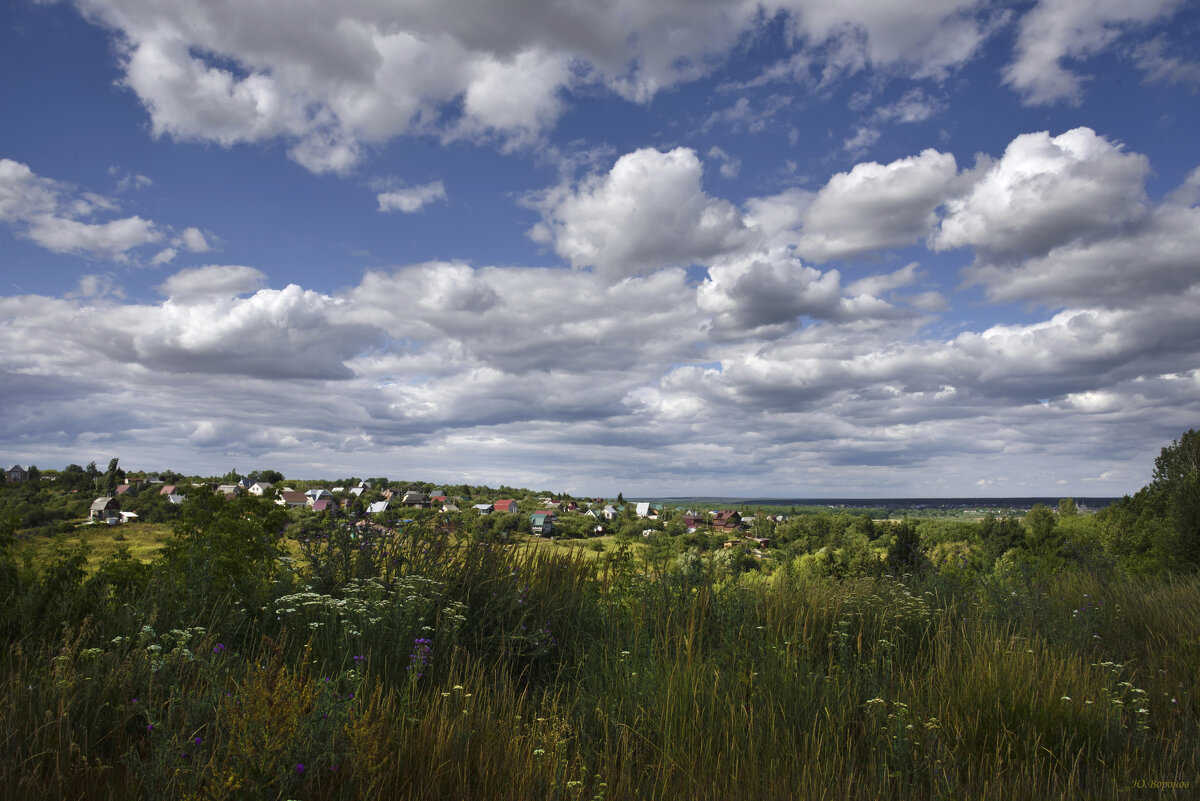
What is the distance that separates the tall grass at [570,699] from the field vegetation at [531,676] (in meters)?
0.03

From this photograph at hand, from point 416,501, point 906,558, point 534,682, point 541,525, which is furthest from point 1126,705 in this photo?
point 416,501

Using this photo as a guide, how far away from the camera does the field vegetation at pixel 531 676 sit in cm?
348

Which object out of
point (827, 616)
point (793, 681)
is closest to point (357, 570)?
point (793, 681)

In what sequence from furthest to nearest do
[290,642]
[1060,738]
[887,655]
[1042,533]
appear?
[1042,533] < [887,655] < [290,642] < [1060,738]

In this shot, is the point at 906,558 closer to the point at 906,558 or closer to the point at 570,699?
the point at 906,558

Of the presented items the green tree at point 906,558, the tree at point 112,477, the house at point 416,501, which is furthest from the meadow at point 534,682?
the tree at point 112,477

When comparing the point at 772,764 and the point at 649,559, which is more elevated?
the point at 649,559

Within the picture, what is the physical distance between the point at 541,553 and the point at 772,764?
4880mm

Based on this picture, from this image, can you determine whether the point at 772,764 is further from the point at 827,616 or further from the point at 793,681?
the point at 827,616

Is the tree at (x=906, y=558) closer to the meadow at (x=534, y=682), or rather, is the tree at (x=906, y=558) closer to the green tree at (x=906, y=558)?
the green tree at (x=906, y=558)

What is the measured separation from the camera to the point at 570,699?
5512 millimetres

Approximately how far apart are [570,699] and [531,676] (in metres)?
0.77

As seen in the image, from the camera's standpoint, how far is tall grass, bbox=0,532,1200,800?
11.1ft

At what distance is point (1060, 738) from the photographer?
4.66 m
